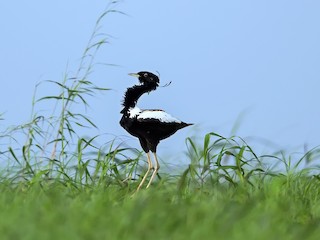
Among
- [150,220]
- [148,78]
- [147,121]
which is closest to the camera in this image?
[150,220]

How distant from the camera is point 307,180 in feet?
18.2

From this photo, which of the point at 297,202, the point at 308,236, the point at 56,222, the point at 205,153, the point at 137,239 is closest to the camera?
the point at 137,239

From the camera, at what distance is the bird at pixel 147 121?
195 inches

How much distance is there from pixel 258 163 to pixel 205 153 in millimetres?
535

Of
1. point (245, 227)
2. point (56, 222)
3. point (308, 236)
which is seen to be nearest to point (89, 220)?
point (56, 222)

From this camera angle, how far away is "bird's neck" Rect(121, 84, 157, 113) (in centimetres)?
515

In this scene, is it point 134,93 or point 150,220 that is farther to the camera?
point 134,93

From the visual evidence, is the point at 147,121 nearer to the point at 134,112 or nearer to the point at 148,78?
the point at 134,112

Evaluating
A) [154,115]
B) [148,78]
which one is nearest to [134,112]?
[154,115]

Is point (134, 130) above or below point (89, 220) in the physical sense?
above

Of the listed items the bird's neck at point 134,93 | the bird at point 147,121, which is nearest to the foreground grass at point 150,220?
the bird at point 147,121

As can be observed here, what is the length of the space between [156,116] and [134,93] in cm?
31

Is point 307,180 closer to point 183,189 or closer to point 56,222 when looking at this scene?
point 183,189

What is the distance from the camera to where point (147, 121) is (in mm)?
4926
